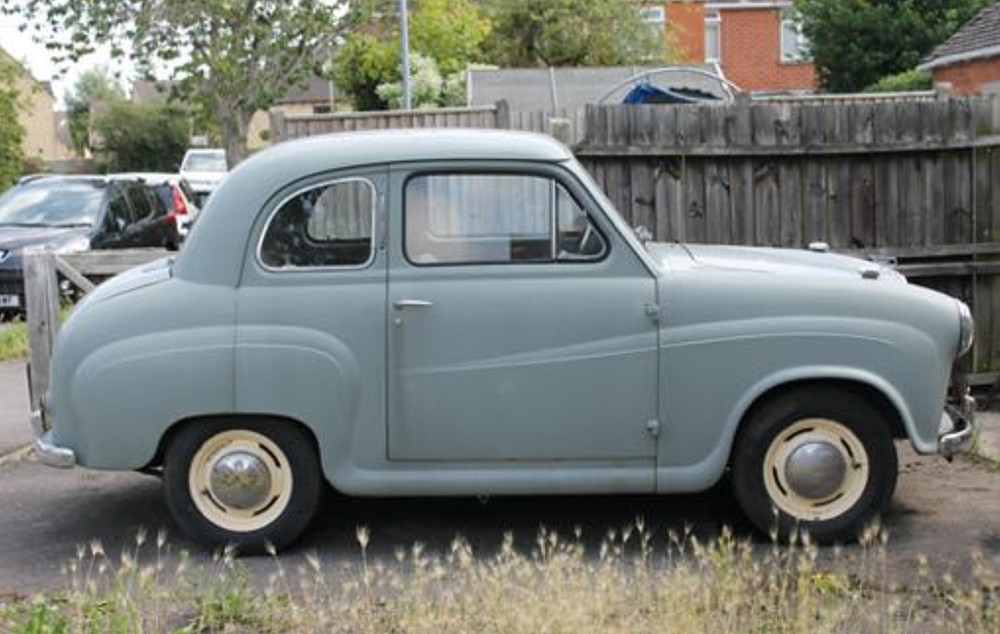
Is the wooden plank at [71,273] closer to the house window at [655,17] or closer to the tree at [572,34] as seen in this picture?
the tree at [572,34]

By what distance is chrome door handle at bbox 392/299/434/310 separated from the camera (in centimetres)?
586

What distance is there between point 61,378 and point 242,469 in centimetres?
89

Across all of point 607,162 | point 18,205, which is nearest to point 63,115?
point 18,205

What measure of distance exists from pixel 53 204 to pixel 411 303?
12.5 m

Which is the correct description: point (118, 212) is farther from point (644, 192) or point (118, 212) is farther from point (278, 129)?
point (644, 192)

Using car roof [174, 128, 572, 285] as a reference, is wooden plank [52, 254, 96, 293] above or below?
below

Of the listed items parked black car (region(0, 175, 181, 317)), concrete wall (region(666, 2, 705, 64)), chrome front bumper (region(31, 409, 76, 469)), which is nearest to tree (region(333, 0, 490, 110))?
concrete wall (region(666, 2, 705, 64))

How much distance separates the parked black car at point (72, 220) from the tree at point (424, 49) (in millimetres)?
15564

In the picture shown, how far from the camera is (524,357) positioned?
588 centimetres

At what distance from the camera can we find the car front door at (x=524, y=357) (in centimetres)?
586

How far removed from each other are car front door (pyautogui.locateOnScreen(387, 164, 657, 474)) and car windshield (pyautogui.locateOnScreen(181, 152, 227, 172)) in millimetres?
31634

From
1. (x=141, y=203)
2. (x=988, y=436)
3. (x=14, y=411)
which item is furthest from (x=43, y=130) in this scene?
(x=988, y=436)

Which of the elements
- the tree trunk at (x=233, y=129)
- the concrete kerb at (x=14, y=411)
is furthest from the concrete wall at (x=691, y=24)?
the concrete kerb at (x=14, y=411)

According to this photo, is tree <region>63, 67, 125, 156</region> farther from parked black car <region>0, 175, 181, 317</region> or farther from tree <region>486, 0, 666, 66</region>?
parked black car <region>0, 175, 181, 317</region>
